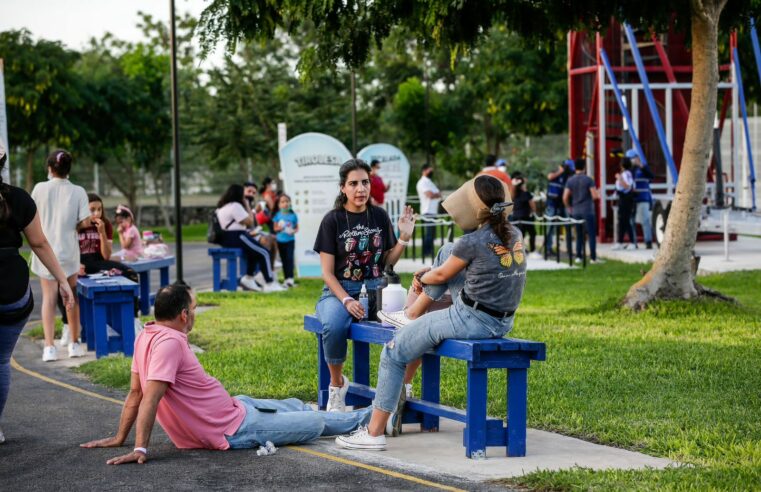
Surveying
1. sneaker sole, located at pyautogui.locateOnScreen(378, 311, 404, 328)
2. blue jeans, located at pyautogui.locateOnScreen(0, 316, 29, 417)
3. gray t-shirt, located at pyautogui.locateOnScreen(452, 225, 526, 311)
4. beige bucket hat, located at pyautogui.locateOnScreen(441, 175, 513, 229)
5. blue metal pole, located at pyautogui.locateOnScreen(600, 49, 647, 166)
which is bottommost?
blue jeans, located at pyautogui.locateOnScreen(0, 316, 29, 417)

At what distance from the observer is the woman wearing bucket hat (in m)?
6.91

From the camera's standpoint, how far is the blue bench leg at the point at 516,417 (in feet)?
22.8

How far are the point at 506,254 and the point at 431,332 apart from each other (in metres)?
0.64

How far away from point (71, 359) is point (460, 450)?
570 centimetres

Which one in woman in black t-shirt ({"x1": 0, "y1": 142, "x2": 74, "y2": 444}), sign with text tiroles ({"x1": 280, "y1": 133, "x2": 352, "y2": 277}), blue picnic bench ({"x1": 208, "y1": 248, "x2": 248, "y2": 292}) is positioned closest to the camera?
woman in black t-shirt ({"x1": 0, "y1": 142, "x2": 74, "y2": 444})

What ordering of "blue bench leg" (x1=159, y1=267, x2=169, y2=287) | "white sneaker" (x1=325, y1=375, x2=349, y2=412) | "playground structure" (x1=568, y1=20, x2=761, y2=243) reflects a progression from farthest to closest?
"playground structure" (x1=568, y1=20, x2=761, y2=243)
"blue bench leg" (x1=159, y1=267, x2=169, y2=287)
"white sneaker" (x1=325, y1=375, x2=349, y2=412)

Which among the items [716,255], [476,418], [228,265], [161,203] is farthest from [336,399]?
[161,203]

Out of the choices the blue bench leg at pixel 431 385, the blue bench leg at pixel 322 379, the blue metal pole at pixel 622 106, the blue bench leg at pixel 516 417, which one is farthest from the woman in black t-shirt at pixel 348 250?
the blue metal pole at pixel 622 106

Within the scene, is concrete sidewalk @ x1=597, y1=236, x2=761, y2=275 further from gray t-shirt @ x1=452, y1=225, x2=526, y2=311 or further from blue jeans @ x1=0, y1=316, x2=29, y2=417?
blue jeans @ x1=0, y1=316, x2=29, y2=417

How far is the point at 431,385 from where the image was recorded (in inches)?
304

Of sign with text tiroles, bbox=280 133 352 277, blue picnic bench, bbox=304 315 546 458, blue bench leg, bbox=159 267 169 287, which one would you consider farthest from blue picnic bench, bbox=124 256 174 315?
blue picnic bench, bbox=304 315 546 458

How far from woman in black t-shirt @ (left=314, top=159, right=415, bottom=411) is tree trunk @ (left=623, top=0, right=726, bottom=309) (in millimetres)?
5905

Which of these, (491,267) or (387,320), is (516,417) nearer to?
(491,267)

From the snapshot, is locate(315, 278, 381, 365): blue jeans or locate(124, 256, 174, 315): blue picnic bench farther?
locate(124, 256, 174, 315): blue picnic bench
